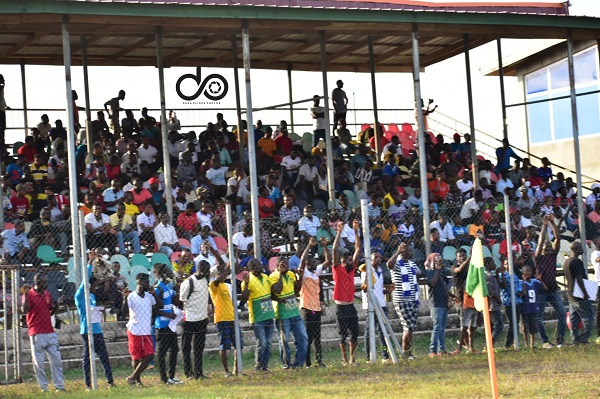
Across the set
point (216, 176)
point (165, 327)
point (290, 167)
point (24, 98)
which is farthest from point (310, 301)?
point (24, 98)

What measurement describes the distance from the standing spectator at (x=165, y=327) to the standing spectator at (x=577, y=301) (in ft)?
23.7

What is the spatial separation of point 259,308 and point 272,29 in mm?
7616

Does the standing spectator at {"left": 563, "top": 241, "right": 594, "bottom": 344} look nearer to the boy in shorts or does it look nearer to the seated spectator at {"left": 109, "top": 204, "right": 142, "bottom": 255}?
the boy in shorts

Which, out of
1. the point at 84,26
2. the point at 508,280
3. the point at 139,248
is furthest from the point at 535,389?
the point at 84,26

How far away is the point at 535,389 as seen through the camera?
14.8m

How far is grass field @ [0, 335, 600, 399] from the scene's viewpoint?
15.0 meters

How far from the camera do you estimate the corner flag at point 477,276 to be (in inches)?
523

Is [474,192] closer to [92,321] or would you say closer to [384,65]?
[384,65]

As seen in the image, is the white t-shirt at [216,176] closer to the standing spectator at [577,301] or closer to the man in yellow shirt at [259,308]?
the man in yellow shirt at [259,308]

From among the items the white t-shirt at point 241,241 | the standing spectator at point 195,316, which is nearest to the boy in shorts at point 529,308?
the white t-shirt at point 241,241

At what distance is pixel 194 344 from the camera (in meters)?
17.4

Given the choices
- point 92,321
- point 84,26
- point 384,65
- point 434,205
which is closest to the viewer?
point 92,321

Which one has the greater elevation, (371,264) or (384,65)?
(384,65)

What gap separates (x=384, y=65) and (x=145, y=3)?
12171 millimetres
